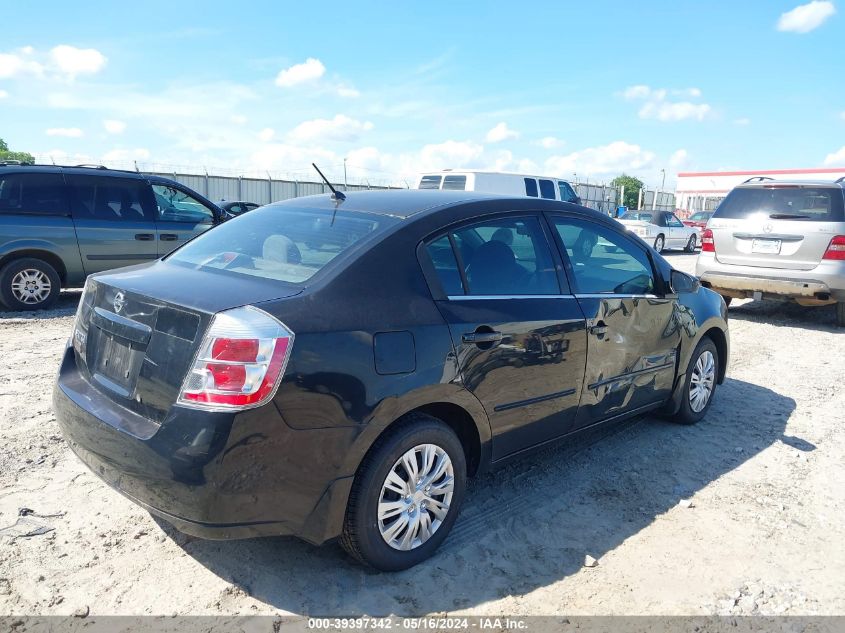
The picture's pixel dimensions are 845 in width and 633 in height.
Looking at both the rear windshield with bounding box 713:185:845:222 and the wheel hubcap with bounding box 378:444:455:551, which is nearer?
the wheel hubcap with bounding box 378:444:455:551

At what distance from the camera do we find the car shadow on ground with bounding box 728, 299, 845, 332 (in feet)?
30.4

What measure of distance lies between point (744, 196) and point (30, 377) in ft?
29.1

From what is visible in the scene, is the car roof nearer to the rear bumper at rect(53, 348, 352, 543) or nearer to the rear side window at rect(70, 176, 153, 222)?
the rear bumper at rect(53, 348, 352, 543)

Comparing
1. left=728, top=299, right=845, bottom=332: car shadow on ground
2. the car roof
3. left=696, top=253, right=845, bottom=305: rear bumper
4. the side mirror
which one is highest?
the car roof

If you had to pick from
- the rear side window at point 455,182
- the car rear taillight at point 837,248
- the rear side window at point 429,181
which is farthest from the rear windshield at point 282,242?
the rear side window at point 429,181

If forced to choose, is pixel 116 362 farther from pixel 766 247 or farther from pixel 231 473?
pixel 766 247

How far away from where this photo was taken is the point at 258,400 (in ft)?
7.91

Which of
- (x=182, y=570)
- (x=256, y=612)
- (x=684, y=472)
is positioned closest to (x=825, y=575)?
(x=684, y=472)

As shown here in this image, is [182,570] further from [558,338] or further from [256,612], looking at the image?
[558,338]

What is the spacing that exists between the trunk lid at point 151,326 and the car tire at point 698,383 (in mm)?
3337

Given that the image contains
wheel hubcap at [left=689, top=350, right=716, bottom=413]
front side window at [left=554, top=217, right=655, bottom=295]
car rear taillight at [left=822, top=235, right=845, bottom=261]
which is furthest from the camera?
car rear taillight at [left=822, top=235, right=845, bottom=261]

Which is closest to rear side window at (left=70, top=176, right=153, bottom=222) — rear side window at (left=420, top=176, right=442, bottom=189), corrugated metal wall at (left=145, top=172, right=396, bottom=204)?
rear side window at (left=420, top=176, right=442, bottom=189)

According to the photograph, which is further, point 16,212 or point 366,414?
point 16,212

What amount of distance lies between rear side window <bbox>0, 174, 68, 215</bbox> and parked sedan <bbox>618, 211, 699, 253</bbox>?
17780 mm
